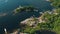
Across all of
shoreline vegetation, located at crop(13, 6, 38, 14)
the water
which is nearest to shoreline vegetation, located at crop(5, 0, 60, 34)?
the water

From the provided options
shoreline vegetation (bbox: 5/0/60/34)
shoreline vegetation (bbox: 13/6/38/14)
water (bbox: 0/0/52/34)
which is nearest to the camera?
shoreline vegetation (bbox: 5/0/60/34)

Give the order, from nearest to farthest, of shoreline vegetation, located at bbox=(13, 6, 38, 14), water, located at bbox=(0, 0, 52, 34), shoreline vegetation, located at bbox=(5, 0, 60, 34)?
shoreline vegetation, located at bbox=(5, 0, 60, 34) < water, located at bbox=(0, 0, 52, 34) < shoreline vegetation, located at bbox=(13, 6, 38, 14)

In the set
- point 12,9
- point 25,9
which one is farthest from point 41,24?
point 12,9

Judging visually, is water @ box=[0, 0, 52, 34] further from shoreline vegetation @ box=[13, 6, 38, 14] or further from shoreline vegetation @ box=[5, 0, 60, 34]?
shoreline vegetation @ box=[5, 0, 60, 34]

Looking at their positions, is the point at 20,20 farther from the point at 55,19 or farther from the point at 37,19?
the point at 55,19

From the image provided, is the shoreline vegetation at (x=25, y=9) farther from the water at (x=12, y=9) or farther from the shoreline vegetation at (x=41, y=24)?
the shoreline vegetation at (x=41, y=24)

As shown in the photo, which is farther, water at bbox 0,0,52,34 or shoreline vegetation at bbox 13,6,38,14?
shoreline vegetation at bbox 13,6,38,14

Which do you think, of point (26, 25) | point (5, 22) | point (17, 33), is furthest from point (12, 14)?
point (17, 33)

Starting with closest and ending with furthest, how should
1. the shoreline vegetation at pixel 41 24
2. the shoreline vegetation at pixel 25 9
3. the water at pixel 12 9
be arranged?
the shoreline vegetation at pixel 41 24 → the water at pixel 12 9 → the shoreline vegetation at pixel 25 9

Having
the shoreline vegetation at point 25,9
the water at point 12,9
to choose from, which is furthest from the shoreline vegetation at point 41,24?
the shoreline vegetation at point 25,9
